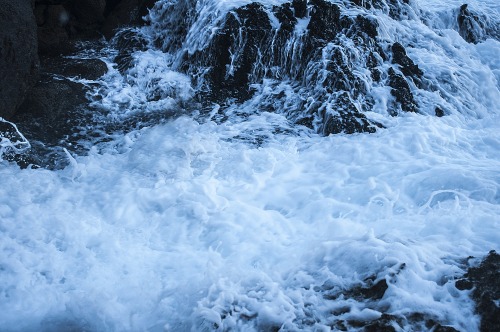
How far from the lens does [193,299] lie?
13.1ft

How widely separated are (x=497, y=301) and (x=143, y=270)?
3090mm

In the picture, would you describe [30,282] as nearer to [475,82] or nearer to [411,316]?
[411,316]

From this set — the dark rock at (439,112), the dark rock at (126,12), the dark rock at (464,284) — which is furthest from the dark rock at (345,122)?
the dark rock at (126,12)

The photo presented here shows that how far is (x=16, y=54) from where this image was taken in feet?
21.5

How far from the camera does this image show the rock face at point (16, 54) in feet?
20.7

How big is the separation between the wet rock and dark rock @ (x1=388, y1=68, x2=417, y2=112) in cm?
402

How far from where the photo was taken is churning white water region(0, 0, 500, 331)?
378 centimetres

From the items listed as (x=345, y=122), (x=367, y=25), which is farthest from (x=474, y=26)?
(x=345, y=122)

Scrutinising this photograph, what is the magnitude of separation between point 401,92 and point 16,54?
609cm

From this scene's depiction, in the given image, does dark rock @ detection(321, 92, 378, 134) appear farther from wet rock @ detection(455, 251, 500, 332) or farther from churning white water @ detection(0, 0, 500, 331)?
wet rock @ detection(455, 251, 500, 332)

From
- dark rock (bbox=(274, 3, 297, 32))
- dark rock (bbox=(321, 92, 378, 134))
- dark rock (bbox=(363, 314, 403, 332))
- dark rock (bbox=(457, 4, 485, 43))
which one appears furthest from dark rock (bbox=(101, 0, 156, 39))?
dark rock (bbox=(363, 314, 403, 332))

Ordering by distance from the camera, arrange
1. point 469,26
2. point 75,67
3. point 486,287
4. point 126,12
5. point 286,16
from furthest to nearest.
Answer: point 469,26 < point 126,12 < point 286,16 < point 75,67 < point 486,287

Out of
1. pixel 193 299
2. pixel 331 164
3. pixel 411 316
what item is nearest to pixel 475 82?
pixel 331 164

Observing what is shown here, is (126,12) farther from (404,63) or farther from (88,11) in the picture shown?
(404,63)
